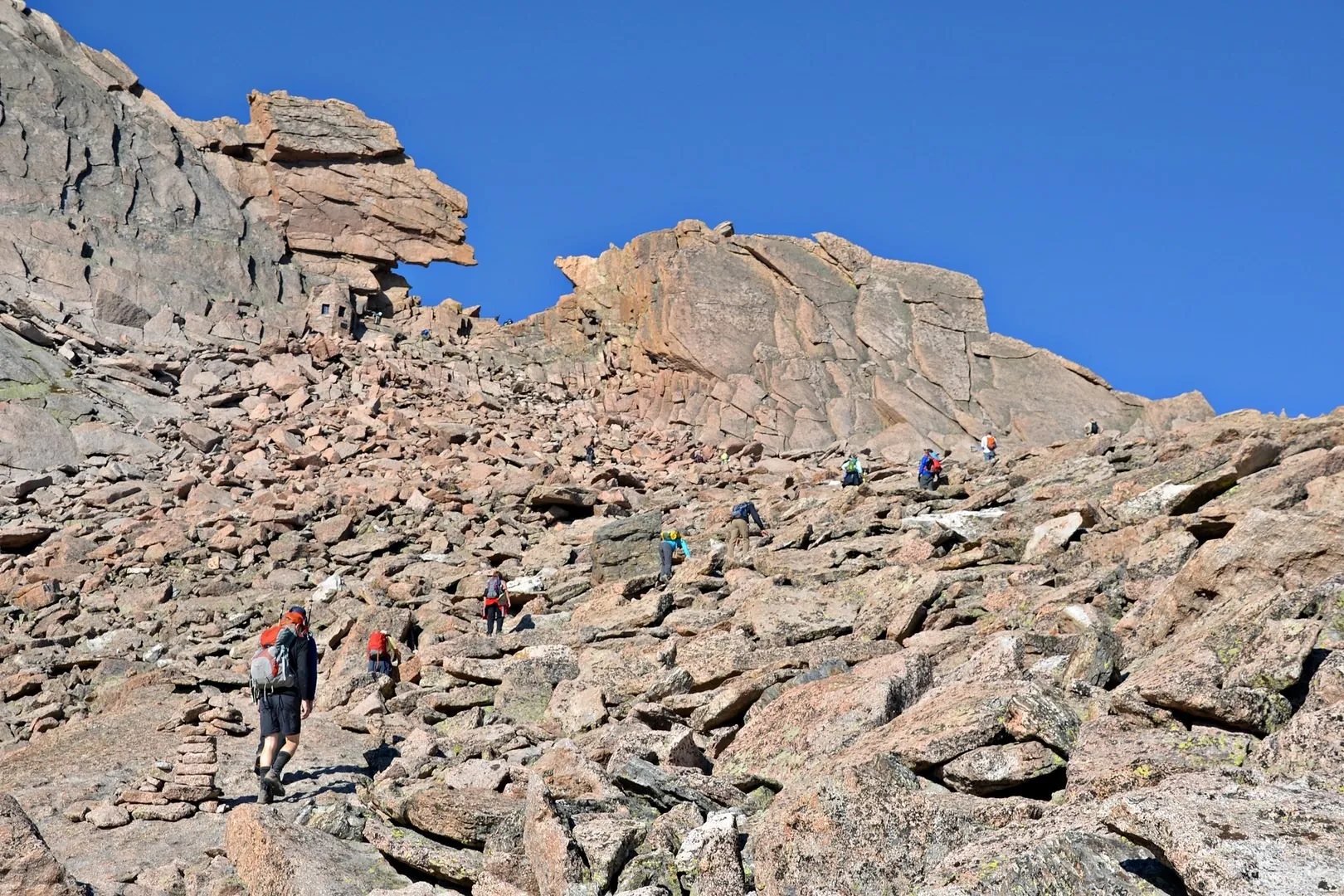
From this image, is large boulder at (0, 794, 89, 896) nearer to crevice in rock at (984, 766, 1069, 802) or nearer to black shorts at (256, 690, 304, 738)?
black shorts at (256, 690, 304, 738)

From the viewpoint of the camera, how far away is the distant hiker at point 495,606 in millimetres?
20453

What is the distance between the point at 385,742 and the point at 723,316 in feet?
137

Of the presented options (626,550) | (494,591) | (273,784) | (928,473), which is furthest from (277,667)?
(928,473)

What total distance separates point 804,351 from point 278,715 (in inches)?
1706

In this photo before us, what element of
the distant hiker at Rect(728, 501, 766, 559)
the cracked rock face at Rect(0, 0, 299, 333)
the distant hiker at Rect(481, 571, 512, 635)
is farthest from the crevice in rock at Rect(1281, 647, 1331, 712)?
the cracked rock face at Rect(0, 0, 299, 333)

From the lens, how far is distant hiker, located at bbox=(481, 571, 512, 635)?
20453mm

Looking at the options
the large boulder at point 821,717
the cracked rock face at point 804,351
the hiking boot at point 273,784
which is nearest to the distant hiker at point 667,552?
the hiking boot at point 273,784

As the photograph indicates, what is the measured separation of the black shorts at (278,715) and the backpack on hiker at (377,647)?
5633 mm

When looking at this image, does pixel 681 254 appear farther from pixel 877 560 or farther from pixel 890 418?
pixel 877 560

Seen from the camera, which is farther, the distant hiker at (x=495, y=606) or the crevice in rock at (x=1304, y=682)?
the distant hiker at (x=495, y=606)

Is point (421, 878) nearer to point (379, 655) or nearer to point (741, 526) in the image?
point (379, 655)

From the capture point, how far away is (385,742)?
13.4 metres

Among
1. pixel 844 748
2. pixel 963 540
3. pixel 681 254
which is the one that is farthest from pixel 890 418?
pixel 844 748

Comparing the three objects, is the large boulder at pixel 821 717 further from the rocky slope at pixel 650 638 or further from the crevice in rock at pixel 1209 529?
the crevice in rock at pixel 1209 529
